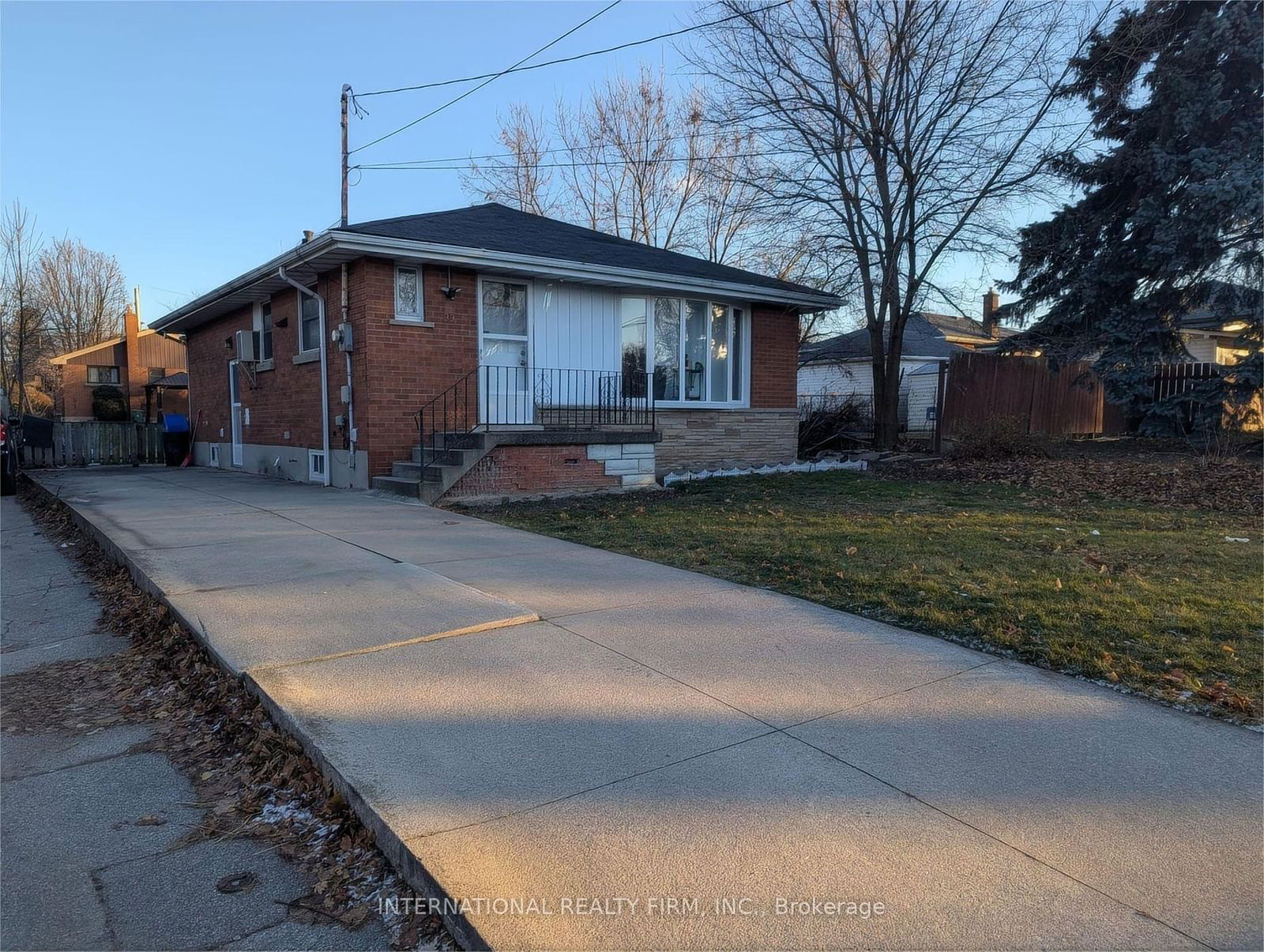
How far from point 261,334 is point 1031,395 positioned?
1668 centimetres

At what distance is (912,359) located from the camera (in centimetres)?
3152

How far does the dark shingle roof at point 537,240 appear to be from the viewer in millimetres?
11383

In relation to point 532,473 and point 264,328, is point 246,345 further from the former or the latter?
point 532,473

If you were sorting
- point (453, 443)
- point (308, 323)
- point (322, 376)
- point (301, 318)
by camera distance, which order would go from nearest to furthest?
point (453, 443) < point (322, 376) < point (308, 323) < point (301, 318)

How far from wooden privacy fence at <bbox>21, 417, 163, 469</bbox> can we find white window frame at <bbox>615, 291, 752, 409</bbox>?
14750mm

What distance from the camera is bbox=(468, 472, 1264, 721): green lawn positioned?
14.1 ft

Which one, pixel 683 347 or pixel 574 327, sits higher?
pixel 574 327

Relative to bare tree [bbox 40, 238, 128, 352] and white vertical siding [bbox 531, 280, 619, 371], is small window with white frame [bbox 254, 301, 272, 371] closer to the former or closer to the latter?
white vertical siding [bbox 531, 280, 619, 371]

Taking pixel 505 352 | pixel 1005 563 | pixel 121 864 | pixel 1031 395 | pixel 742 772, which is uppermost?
pixel 505 352

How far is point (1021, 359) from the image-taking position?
18375mm

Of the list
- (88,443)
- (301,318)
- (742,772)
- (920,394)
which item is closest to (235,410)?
(301,318)

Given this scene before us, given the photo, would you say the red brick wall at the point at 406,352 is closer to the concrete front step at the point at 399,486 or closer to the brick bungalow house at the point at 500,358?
A: the brick bungalow house at the point at 500,358

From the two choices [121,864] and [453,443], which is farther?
[453,443]

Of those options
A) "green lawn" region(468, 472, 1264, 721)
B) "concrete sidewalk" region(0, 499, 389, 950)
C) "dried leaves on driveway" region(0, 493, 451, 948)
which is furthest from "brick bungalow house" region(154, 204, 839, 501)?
"concrete sidewalk" region(0, 499, 389, 950)
